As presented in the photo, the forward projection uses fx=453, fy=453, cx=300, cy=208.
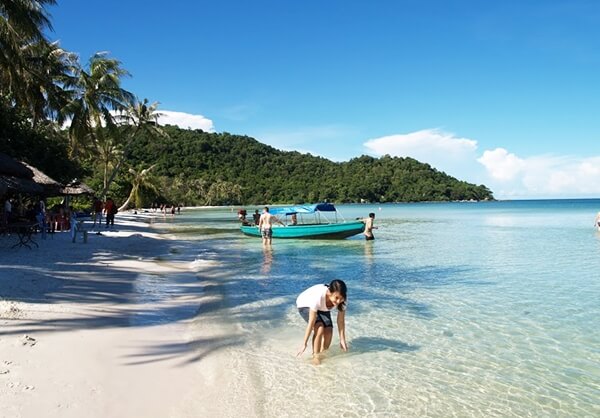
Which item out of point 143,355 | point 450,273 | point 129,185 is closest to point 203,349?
point 143,355

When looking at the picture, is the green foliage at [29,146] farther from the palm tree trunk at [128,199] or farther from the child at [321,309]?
the palm tree trunk at [128,199]

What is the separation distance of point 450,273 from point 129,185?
5009cm

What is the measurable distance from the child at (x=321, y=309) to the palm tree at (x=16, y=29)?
15946 mm

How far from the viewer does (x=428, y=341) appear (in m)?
6.27

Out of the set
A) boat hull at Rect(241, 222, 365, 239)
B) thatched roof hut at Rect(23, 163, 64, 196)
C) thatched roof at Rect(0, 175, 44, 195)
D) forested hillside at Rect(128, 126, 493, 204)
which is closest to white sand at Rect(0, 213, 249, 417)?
thatched roof at Rect(0, 175, 44, 195)

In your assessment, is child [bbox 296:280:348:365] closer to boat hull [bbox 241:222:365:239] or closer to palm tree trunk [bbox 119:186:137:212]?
boat hull [bbox 241:222:365:239]

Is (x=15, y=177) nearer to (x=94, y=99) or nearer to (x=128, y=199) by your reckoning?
(x=94, y=99)

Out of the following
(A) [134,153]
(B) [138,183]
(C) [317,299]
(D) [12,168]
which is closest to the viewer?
(C) [317,299]

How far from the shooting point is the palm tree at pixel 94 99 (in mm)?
26422

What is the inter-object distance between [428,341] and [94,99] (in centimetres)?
2818

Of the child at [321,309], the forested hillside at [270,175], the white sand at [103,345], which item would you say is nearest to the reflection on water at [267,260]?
the white sand at [103,345]

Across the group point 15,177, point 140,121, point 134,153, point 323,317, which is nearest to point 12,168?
point 15,177

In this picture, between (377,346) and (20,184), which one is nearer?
(377,346)

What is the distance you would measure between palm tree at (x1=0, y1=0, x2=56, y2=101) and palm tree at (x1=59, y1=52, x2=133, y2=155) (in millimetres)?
7620
